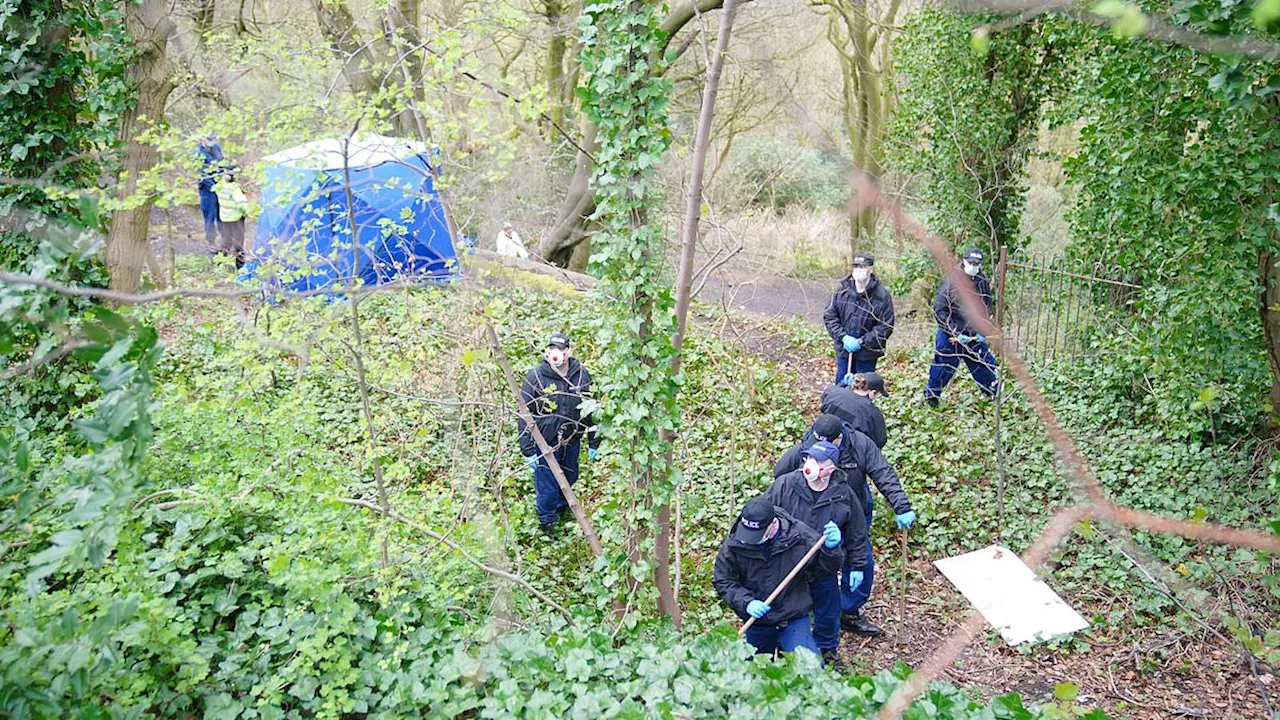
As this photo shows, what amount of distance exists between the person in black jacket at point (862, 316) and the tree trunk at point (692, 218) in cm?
370

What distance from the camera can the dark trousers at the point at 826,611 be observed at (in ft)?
18.5

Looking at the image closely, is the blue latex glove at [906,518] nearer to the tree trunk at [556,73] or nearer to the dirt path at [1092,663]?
the dirt path at [1092,663]

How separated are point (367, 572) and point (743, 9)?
40.3ft

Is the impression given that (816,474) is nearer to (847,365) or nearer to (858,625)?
(858,625)

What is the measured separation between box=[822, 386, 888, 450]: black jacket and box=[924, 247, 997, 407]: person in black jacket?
1713 mm

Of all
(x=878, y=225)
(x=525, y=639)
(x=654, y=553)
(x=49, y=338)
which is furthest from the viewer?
(x=878, y=225)

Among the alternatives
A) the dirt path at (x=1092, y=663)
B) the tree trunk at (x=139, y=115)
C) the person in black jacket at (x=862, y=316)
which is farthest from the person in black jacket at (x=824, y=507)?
the tree trunk at (x=139, y=115)

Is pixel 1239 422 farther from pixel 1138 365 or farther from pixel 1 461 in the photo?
pixel 1 461

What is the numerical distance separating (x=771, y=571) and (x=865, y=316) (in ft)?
12.7

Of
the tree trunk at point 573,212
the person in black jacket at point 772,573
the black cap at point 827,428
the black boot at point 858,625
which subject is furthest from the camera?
the tree trunk at point 573,212

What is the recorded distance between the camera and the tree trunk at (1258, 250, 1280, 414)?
21.6 ft

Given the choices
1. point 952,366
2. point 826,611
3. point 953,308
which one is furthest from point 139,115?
point 952,366

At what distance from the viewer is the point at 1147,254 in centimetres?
783

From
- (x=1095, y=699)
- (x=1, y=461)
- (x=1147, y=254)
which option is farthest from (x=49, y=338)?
(x=1147, y=254)
